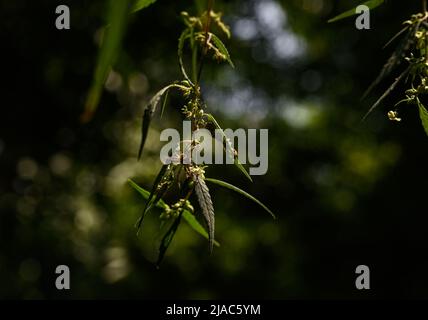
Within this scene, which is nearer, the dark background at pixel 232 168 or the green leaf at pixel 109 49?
the green leaf at pixel 109 49

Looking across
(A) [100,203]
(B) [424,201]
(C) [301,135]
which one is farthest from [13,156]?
(B) [424,201]

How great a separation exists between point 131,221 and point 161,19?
185 cm

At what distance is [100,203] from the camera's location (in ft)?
14.3

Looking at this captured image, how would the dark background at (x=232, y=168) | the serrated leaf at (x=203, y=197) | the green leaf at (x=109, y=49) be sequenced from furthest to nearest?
the dark background at (x=232, y=168)
the serrated leaf at (x=203, y=197)
the green leaf at (x=109, y=49)

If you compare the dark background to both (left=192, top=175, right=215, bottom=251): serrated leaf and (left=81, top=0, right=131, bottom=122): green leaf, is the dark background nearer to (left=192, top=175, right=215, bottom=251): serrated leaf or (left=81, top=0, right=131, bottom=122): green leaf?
(left=192, top=175, right=215, bottom=251): serrated leaf

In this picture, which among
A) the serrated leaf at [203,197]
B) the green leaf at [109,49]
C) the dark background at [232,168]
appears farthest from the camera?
the dark background at [232,168]

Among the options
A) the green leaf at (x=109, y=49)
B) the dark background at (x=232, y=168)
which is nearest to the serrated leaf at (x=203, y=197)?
the green leaf at (x=109, y=49)

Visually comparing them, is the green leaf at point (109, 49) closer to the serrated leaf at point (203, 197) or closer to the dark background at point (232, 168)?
the serrated leaf at point (203, 197)

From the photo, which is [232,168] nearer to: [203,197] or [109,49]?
[203,197]

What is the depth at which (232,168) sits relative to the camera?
15.6 feet

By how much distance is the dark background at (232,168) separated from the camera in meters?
3.81

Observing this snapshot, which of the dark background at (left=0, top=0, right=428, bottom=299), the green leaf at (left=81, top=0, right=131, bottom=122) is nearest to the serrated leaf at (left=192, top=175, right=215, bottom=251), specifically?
the green leaf at (left=81, top=0, right=131, bottom=122)

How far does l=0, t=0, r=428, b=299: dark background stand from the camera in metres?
3.81

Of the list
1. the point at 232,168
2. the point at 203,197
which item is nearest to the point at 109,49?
the point at 203,197
